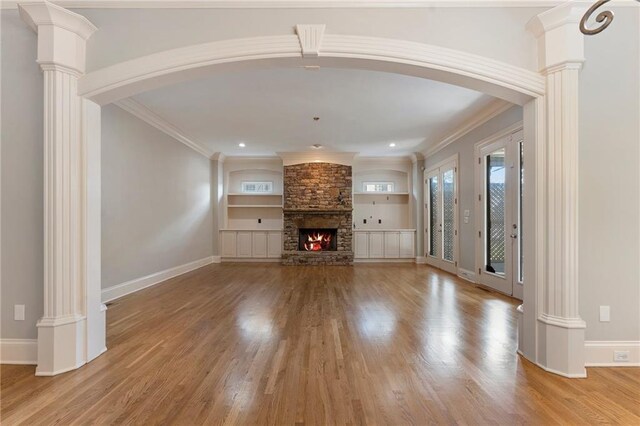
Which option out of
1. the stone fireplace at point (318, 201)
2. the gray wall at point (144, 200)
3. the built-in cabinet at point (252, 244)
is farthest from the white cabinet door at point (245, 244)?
the gray wall at point (144, 200)

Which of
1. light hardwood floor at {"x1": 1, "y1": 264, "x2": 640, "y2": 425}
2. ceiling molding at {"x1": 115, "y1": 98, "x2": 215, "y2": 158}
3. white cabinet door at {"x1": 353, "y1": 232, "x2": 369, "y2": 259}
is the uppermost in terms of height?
ceiling molding at {"x1": 115, "y1": 98, "x2": 215, "y2": 158}

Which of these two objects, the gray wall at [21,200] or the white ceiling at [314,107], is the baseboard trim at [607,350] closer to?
the white ceiling at [314,107]

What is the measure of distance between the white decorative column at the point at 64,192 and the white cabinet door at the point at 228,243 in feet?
19.9

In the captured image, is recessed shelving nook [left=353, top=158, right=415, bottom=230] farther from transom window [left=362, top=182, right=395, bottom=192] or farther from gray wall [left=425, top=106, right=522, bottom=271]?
gray wall [left=425, top=106, right=522, bottom=271]

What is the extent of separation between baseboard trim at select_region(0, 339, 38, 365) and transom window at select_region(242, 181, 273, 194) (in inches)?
270

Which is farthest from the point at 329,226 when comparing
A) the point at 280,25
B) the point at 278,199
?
the point at 280,25

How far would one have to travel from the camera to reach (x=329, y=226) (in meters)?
8.49

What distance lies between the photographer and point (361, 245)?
27.9 ft

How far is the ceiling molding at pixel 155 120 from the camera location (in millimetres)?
4648

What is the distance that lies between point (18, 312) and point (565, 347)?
4088mm

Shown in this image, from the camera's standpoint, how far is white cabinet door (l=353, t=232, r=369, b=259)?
849 cm

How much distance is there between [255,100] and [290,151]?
3575 mm

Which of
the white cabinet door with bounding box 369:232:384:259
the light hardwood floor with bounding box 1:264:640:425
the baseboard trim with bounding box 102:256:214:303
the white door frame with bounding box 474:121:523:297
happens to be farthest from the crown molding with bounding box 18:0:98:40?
the white cabinet door with bounding box 369:232:384:259

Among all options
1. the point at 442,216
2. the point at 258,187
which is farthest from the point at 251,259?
the point at 442,216
